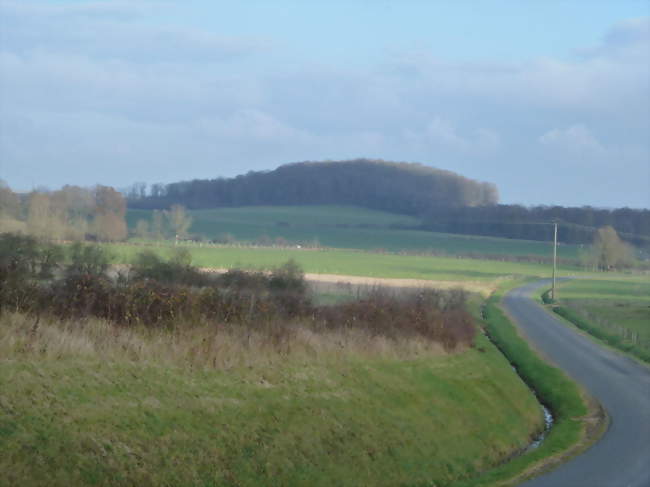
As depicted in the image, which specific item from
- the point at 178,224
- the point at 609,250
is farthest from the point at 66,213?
the point at 609,250

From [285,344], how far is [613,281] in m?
98.8

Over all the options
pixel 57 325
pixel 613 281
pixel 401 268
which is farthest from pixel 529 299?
pixel 57 325

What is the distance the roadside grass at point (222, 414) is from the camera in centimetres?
1177

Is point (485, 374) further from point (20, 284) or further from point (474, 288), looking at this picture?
point (474, 288)

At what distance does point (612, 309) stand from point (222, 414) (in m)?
61.1

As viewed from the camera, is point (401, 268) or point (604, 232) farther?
point (604, 232)

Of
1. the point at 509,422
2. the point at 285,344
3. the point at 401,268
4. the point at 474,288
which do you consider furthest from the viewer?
the point at 401,268

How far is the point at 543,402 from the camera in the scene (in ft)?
94.8

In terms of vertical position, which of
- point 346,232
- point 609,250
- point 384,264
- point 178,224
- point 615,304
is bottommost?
point 615,304

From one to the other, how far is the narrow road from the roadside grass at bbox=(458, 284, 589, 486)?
53cm

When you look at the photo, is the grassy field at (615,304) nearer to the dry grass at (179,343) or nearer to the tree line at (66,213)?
the dry grass at (179,343)

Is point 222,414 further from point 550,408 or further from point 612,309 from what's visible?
point 612,309

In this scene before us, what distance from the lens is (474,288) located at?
80.3 metres

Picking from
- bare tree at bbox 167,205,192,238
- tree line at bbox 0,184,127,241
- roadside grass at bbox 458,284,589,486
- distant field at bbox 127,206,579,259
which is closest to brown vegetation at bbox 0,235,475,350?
roadside grass at bbox 458,284,589,486
